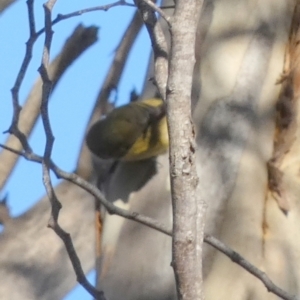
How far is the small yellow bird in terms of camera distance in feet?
3.94

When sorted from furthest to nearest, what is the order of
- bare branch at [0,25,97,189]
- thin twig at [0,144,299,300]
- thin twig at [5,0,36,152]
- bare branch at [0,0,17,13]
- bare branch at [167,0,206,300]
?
1. bare branch at [0,25,97,189]
2. bare branch at [0,0,17,13]
3. thin twig at [5,0,36,152]
4. thin twig at [0,144,299,300]
5. bare branch at [167,0,206,300]

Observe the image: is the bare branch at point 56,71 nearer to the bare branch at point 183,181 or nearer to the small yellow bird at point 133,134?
the small yellow bird at point 133,134

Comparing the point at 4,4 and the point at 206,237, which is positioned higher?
the point at 4,4

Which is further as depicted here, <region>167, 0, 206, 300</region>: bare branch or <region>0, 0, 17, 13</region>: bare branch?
<region>0, 0, 17, 13</region>: bare branch

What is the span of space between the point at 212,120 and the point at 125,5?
272 mm

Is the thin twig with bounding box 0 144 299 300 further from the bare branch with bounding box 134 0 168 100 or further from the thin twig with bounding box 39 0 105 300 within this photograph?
the bare branch with bounding box 134 0 168 100

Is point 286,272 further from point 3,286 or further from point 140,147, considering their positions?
point 3,286

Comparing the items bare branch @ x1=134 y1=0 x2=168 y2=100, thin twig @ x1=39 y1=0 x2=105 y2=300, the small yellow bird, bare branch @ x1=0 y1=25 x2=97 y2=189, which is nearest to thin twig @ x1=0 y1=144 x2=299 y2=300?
thin twig @ x1=39 y1=0 x2=105 y2=300

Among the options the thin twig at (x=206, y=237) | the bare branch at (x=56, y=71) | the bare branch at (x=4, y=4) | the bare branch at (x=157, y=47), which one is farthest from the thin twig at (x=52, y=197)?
the bare branch at (x=56, y=71)

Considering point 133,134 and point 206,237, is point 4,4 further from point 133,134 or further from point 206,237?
point 206,237

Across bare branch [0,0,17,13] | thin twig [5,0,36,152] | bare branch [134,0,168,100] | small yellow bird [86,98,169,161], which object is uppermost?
bare branch [0,0,17,13]

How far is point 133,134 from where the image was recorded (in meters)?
1.25

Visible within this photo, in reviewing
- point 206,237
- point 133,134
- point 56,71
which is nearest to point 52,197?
point 206,237

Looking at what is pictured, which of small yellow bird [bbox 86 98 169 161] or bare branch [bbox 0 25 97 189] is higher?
bare branch [bbox 0 25 97 189]
